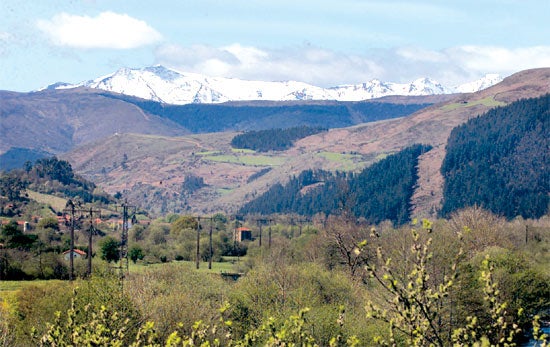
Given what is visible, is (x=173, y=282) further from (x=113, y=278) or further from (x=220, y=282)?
(x=113, y=278)

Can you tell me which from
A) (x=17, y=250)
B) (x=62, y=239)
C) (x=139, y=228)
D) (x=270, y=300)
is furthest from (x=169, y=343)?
(x=139, y=228)

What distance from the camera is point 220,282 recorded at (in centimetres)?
7044

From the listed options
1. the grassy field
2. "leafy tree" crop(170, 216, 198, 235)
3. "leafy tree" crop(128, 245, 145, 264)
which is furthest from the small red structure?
"leafy tree" crop(128, 245, 145, 264)

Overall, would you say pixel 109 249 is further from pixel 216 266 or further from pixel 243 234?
pixel 243 234

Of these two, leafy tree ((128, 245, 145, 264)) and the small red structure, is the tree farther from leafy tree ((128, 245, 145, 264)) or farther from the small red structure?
the small red structure

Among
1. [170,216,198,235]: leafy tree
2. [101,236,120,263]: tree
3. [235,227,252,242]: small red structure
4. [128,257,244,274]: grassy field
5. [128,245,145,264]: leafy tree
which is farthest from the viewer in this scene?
[235,227,252,242]: small red structure

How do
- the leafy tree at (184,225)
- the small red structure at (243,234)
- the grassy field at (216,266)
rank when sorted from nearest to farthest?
the grassy field at (216,266) < the leafy tree at (184,225) < the small red structure at (243,234)

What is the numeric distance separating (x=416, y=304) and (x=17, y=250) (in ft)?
324

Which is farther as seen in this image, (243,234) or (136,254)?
(243,234)

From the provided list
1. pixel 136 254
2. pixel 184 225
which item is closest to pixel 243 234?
pixel 184 225

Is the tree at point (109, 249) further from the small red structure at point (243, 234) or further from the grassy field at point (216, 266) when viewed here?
the small red structure at point (243, 234)

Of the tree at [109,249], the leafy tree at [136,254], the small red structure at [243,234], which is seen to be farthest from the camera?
the small red structure at [243,234]

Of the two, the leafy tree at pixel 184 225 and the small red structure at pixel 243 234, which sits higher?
the leafy tree at pixel 184 225

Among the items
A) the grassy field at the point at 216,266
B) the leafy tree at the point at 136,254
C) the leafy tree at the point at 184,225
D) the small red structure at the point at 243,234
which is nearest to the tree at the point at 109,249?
the grassy field at the point at 216,266
